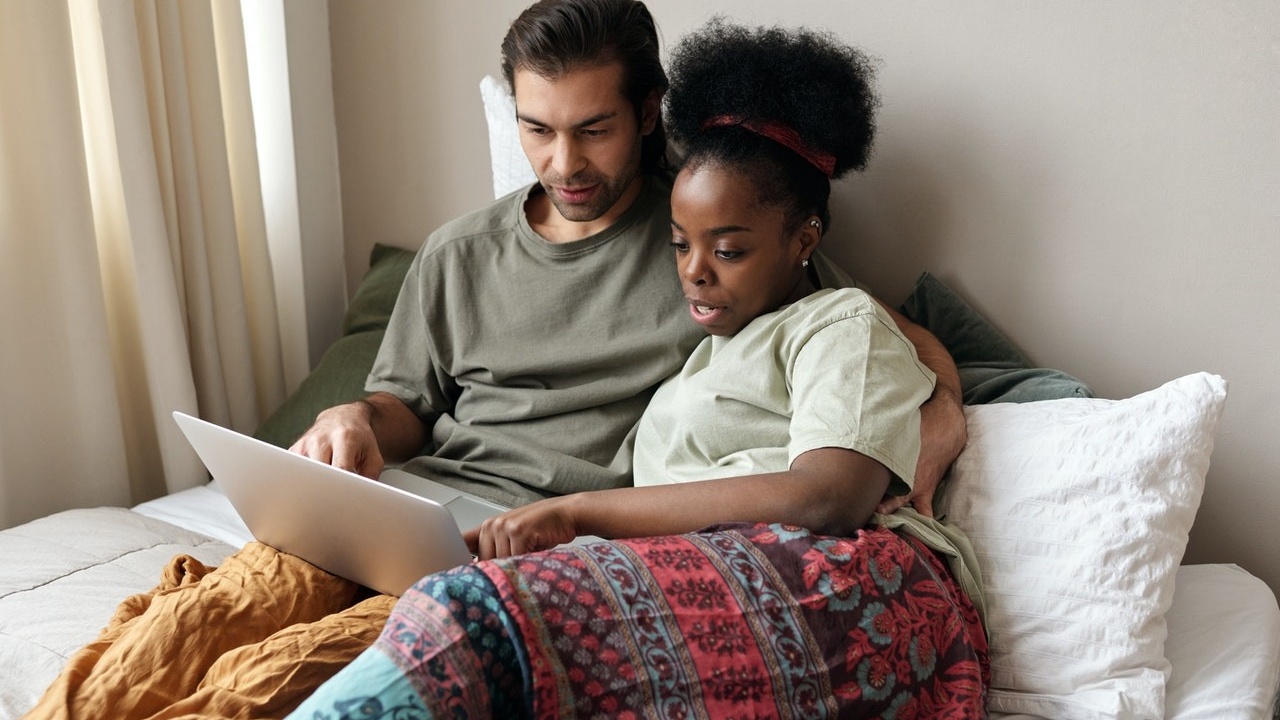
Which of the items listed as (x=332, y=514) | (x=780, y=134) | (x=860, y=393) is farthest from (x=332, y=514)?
(x=780, y=134)

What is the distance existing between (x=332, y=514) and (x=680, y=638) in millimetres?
398

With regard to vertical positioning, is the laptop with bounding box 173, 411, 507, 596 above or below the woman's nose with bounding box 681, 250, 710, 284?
below

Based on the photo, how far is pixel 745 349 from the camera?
1312mm

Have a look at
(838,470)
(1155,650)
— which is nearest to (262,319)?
(838,470)

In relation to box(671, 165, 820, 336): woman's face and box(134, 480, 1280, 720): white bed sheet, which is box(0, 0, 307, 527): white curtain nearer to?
box(671, 165, 820, 336): woman's face

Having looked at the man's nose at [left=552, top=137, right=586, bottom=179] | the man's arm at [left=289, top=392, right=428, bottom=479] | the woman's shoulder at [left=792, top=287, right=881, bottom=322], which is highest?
the man's nose at [left=552, top=137, right=586, bottom=179]

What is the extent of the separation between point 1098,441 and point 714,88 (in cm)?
62

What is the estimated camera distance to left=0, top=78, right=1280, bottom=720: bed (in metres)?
1.16

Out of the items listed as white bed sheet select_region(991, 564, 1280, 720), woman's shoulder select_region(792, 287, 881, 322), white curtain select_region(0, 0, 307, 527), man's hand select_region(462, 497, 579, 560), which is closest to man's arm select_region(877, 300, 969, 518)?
woman's shoulder select_region(792, 287, 881, 322)

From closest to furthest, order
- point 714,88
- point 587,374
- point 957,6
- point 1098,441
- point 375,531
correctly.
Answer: point 375,531
point 1098,441
point 714,88
point 957,6
point 587,374

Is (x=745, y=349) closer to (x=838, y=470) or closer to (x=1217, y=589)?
(x=838, y=470)

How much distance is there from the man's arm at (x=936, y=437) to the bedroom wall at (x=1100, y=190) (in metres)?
0.23

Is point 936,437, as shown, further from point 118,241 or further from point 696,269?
point 118,241

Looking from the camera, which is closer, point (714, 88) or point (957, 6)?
point (714, 88)
